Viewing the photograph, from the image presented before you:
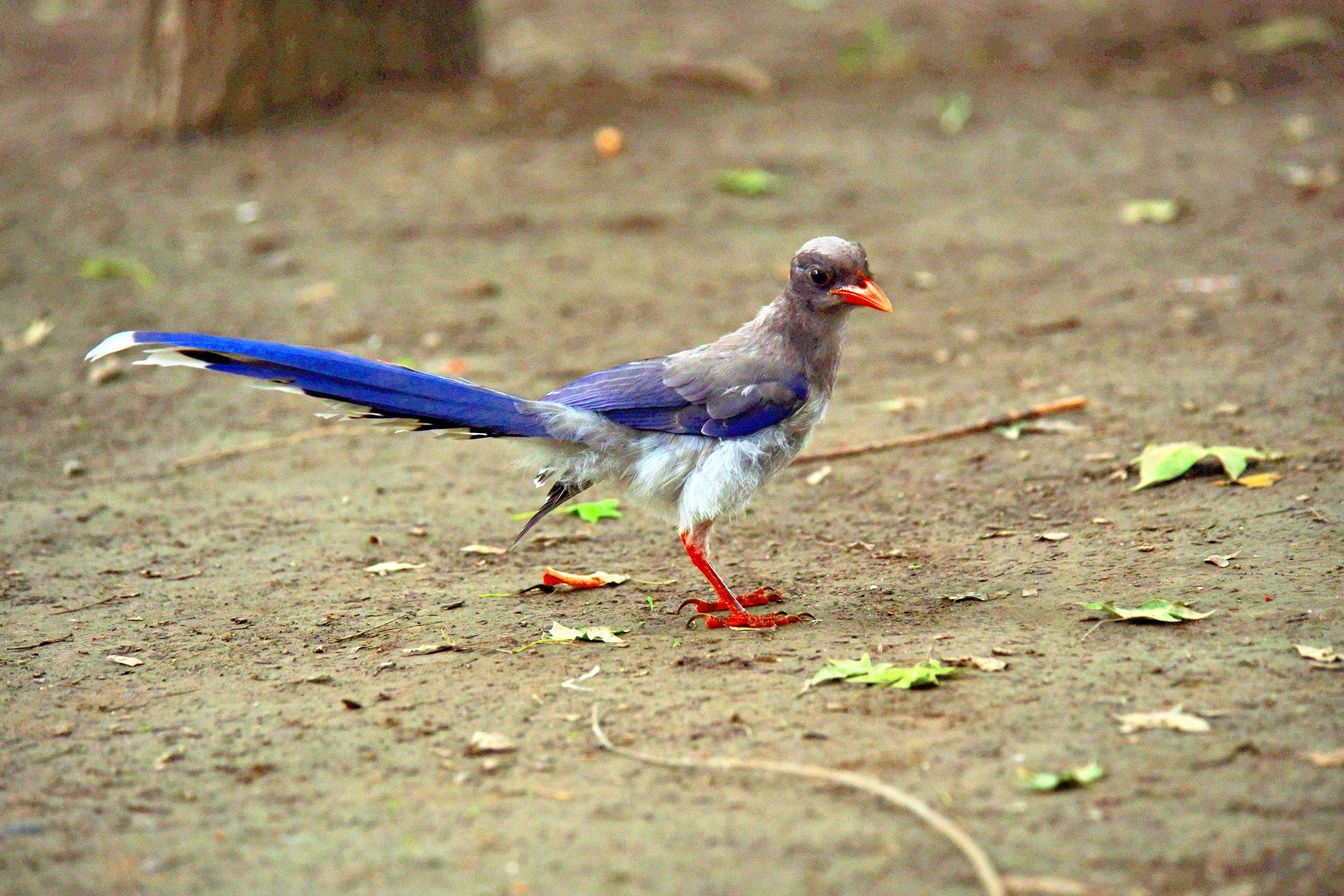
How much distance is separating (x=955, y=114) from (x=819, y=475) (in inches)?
235

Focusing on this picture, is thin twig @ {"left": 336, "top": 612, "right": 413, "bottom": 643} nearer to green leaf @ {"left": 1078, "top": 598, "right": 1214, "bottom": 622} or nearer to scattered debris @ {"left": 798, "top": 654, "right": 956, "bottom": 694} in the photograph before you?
scattered debris @ {"left": 798, "top": 654, "right": 956, "bottom": 694}

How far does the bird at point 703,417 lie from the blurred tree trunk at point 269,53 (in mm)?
6570

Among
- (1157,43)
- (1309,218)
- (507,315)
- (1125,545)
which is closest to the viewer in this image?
(1125,545)

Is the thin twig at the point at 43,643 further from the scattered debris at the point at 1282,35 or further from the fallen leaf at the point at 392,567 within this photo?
the scattered debris at the point at 1282,35

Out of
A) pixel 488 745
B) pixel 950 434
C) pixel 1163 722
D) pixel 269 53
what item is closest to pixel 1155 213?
pixel 950 434

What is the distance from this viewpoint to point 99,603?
4.68 m

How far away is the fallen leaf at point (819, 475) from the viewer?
5707 millimetres

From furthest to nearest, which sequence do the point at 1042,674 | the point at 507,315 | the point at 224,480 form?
the point at 507,315 → the point at 224,480 → the point at 1042,674

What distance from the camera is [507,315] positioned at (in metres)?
7.80

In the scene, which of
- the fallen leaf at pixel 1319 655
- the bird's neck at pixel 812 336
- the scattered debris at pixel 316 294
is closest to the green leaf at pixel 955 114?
the scattered debris at pixel 316 294

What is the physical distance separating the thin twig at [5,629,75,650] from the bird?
1196mm

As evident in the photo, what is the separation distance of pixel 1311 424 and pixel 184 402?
5.54 meters

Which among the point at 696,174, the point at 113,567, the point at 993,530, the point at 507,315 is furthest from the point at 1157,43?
the point at 113,567

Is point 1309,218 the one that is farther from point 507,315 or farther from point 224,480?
point 224,480
